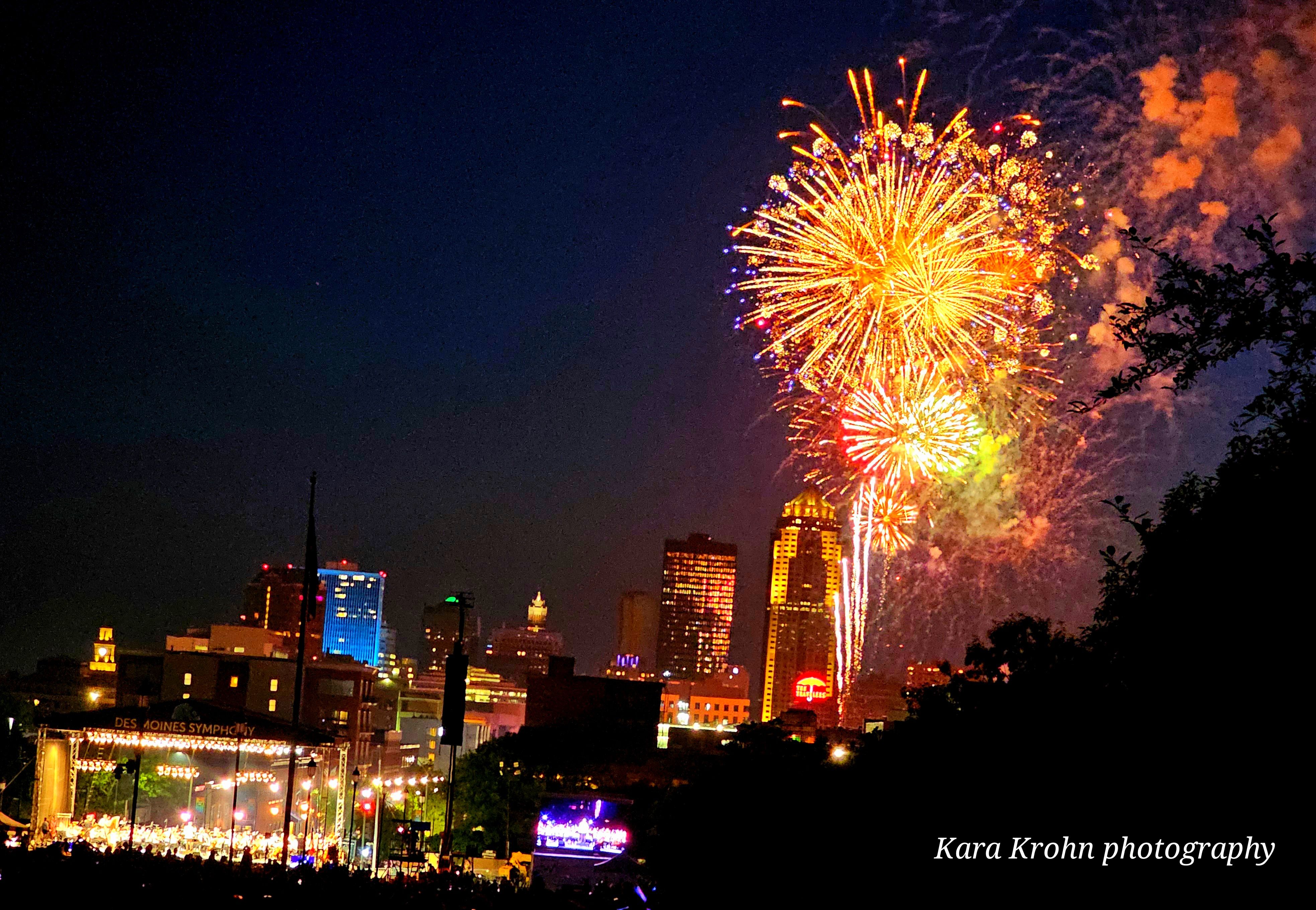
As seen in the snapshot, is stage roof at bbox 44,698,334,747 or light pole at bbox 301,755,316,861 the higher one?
stage roof at bbox 44,698,334,747

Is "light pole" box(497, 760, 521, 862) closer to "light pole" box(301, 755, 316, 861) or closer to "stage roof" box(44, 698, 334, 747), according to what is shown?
"light pole" box(301, 755, 316, 861)

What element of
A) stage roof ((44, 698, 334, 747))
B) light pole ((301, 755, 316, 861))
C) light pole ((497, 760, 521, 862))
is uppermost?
stage roof ((44, 698, 334, 747))

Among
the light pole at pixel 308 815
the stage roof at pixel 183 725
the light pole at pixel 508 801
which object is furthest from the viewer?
the light pole at pixel 508 801

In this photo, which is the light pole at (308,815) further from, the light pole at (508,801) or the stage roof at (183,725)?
the light pole at (508,801)

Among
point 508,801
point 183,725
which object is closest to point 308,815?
point 183,725

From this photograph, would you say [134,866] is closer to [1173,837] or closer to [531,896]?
[531,896]

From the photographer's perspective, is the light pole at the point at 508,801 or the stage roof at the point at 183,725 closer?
the stage roof at the point at 183,725

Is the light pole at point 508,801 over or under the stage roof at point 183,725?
under

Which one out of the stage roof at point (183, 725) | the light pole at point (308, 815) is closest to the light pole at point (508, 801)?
the light pole at point (308, 815)

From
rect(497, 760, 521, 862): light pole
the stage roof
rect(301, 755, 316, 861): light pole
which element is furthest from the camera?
rect(497, 760, 521, 862): light pole

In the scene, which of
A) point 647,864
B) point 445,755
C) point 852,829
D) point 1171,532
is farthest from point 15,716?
point 1171,532

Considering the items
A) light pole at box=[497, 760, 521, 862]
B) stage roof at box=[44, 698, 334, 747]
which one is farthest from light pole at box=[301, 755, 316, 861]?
light pole at box=[497, 760, 521, 862]
